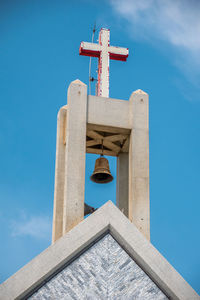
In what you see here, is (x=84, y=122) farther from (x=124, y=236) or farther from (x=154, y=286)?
(x=154, y=286)

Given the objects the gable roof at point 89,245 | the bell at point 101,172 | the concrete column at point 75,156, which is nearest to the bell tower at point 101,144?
the concrete column at point 75,156

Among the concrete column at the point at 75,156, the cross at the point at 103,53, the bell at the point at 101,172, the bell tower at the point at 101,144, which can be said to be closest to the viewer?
the concrete column at the point at 75,156

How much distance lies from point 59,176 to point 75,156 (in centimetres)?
146

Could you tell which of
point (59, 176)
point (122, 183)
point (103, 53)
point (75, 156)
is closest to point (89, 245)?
point (75, 156)

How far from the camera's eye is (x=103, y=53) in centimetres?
1922

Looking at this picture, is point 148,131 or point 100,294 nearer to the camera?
point 100,294

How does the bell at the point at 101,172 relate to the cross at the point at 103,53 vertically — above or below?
below

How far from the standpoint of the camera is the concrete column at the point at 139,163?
53.0ft

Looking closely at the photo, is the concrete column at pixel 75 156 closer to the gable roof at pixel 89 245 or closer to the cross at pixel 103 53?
the cross at pixel 103 53

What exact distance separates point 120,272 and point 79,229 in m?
1.46

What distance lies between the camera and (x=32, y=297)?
12.7 meters

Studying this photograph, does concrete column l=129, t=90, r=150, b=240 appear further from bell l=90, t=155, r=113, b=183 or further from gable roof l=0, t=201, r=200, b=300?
gable roof l=0, t=201, r=200, b=300

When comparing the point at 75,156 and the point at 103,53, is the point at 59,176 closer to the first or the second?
the point at 75,156

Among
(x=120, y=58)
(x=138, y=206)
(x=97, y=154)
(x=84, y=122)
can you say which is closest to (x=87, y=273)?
(x=138, y=206)
